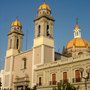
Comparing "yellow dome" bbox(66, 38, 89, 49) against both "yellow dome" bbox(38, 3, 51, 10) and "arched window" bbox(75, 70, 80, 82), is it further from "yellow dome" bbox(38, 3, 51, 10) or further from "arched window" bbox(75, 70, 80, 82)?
"arched window" bbox(75, 70, 80, 82)

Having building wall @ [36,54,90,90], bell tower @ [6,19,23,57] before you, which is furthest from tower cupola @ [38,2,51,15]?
building wall @ [36,54,90,90]

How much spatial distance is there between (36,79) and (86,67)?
10633 mm

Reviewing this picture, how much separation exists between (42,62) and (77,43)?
1785cm

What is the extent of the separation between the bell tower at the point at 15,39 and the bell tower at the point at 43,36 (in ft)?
22.5

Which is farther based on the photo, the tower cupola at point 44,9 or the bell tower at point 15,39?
the bell tower at point 15,39

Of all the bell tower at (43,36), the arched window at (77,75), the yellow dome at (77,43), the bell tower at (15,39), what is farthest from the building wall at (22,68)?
the yellow dome at (77,43)

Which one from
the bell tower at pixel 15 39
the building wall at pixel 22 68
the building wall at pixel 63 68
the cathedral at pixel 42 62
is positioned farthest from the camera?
the bell tower at pixel 15 39

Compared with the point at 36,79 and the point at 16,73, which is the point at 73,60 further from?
the point at 16,73

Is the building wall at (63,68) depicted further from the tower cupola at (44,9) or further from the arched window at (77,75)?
the tower cupola at (44,9)

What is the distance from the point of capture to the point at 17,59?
47500mm

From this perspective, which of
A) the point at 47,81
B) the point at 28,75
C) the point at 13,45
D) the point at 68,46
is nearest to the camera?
the point at 47,81

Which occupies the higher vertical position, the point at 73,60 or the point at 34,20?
the point at 34,20

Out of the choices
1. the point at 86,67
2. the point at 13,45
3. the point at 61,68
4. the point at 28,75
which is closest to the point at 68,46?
the point at 13,45

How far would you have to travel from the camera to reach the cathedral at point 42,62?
111 feet
